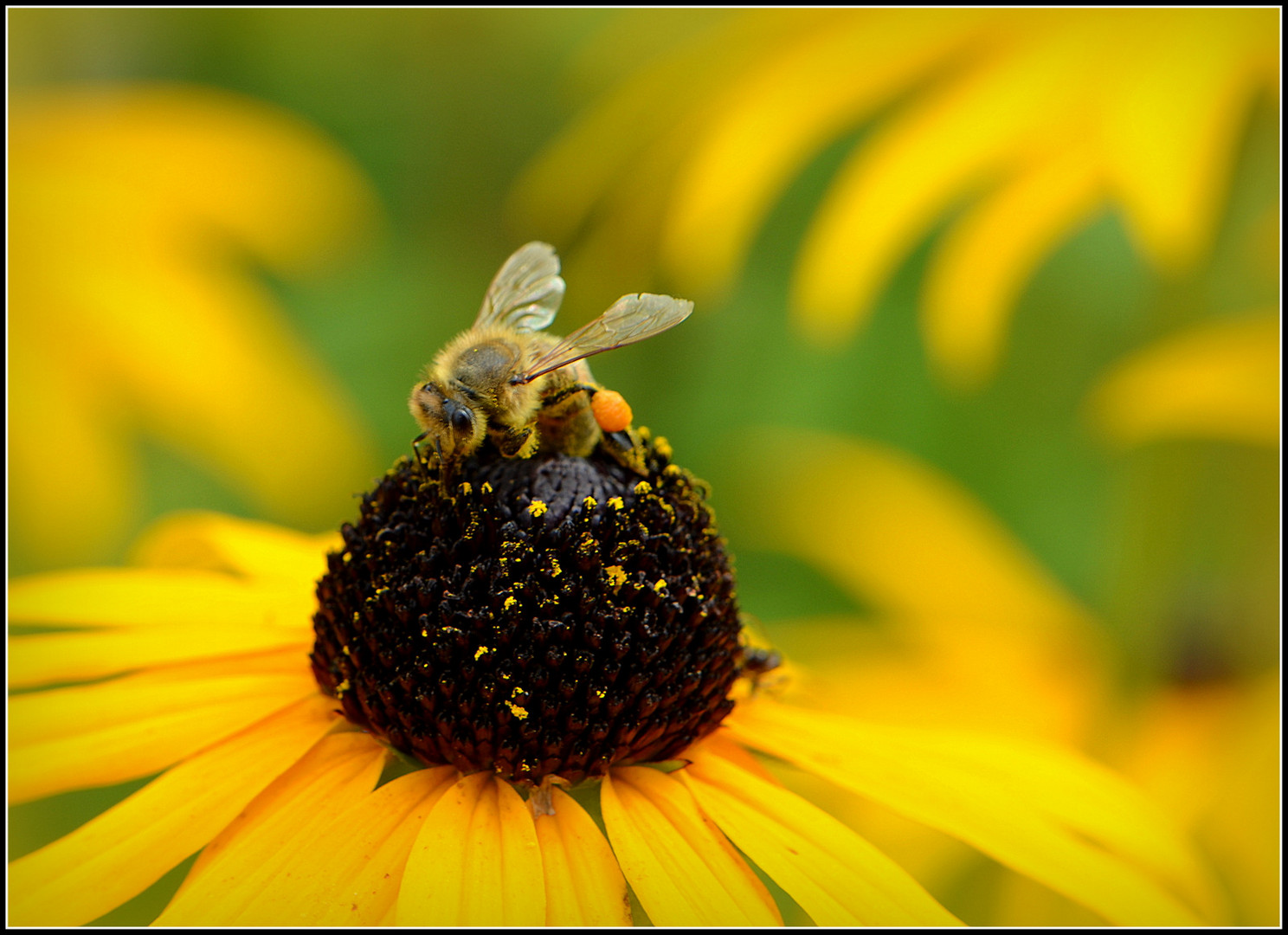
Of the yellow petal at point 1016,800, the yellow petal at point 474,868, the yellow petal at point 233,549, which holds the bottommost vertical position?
the yellow petal at point 1016,800

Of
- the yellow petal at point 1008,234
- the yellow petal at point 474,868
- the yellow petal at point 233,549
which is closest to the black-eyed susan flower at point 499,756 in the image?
the yellow petal at point 474,868

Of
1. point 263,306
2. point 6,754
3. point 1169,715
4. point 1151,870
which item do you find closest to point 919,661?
point 1169,715

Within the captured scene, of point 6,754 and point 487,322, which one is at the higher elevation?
point 487,322

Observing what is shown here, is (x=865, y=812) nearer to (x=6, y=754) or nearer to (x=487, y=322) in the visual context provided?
(x=487, y=322)

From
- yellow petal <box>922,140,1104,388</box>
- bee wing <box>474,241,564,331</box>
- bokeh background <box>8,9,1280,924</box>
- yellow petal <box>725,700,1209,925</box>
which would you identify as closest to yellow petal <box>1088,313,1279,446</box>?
bokeh background <box>8,9,1280,924</box>

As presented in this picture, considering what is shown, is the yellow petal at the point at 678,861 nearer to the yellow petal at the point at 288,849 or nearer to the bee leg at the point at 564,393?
the yellow petal at the point at 288,849

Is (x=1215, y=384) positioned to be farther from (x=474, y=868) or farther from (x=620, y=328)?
(x=474, y=868)
